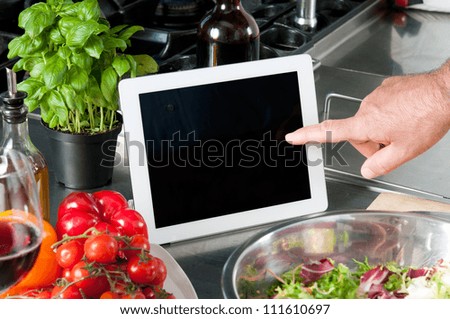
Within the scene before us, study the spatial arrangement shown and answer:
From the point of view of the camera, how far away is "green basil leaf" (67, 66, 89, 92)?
138 cm

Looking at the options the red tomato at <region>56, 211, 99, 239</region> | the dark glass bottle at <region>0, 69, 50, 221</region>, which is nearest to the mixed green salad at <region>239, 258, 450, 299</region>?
the red tomato at <region>56, 211, 99, 239</region>

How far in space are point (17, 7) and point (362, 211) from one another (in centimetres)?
125

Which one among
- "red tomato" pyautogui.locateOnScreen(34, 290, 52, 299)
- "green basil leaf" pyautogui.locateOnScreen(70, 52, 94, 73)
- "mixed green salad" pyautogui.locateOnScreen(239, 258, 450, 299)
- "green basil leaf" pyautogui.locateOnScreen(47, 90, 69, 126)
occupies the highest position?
"green basil leaf" pyautogui.locateOnScreen(70, 52, 94, 73)

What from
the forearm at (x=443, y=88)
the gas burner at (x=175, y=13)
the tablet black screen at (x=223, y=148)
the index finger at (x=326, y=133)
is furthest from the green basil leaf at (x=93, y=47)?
the gas burner at (x=175, y=13)

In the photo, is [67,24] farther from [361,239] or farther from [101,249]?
[361,239]

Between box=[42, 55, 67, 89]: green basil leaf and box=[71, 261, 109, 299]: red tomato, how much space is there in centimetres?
39

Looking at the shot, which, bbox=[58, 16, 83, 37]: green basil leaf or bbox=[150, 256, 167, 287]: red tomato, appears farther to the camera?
bbox=[58, 16, 83, 37]: green basil leaf

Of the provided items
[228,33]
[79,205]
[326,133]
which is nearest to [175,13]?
[228,33]

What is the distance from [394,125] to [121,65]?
45cm

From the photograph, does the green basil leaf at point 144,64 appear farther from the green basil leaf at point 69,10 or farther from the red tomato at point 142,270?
the red tomato at point 142,270

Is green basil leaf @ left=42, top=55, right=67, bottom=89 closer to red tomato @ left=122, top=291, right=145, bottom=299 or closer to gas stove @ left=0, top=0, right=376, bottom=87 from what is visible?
red tomato @ left=122, top=291, right=145, bottom=299

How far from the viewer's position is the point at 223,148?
1.39 m
